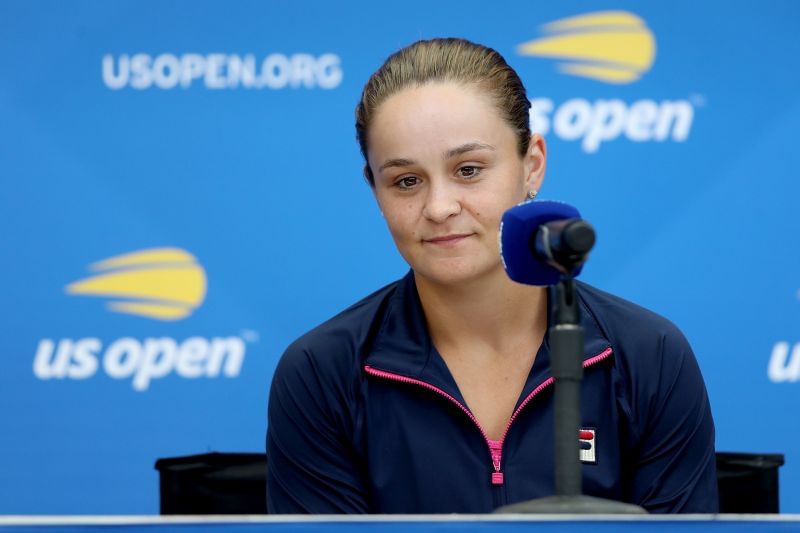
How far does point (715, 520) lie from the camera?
32.0 inches

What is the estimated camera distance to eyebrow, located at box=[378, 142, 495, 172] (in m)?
1.33

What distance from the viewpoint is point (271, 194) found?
245 cm

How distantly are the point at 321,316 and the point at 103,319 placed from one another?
1.62ft

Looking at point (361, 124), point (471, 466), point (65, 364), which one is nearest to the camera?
point (471, 466)

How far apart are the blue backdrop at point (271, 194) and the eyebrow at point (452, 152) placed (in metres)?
1.09

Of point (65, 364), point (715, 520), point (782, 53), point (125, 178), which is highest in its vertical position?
point (782, 53)

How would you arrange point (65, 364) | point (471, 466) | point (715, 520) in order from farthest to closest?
1. point (65, 364)
2. point (471, 466)
3. point (715, 520)

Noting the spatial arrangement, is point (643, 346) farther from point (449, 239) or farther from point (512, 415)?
point (449, 239)

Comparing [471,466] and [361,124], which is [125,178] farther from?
[471,466]

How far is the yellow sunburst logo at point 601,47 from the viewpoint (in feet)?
8.04

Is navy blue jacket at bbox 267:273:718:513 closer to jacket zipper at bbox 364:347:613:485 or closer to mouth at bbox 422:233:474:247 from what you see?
jacket zipper at bbox 364:347:613:485

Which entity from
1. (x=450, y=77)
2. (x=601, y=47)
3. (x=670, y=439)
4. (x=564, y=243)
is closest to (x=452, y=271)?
(x=450, y=77)

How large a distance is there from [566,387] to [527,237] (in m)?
0.14

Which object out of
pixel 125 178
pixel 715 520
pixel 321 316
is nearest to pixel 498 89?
pixel 715 520
